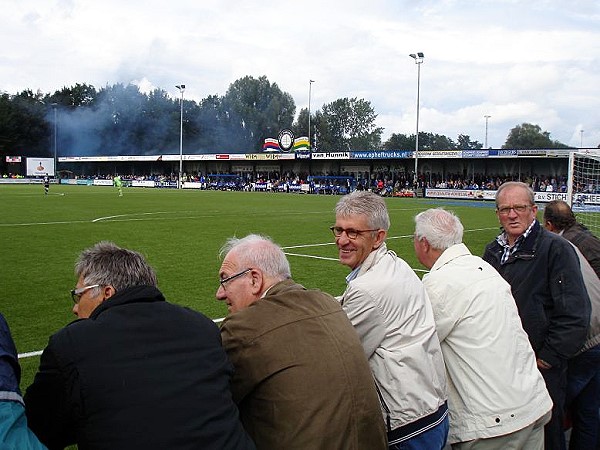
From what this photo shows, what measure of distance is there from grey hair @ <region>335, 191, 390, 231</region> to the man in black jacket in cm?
130

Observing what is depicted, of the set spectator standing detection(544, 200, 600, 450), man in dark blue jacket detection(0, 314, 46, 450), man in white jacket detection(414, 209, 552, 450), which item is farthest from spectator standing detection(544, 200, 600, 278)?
man in dark blue jacket detection(0, 314, 46, 450)

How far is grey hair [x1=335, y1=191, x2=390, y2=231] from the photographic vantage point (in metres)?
3.35

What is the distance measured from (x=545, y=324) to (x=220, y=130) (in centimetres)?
10574

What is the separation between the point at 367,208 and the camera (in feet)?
11.1

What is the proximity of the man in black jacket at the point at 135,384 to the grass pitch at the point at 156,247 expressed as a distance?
355 cm

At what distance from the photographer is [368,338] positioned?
9.12 ft

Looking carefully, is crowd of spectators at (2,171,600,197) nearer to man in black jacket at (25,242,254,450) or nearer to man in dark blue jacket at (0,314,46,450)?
man in black jacket at (25,242,254,450)

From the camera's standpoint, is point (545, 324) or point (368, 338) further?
point (545, 324)

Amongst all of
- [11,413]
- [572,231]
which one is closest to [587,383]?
[572,231]

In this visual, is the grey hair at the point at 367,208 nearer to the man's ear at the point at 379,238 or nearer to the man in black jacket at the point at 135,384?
the man's ear at the point at 379,238

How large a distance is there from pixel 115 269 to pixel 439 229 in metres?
1.74

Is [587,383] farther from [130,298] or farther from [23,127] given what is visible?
[23,127]

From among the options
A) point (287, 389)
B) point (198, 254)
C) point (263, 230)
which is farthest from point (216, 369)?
point (263, 230)

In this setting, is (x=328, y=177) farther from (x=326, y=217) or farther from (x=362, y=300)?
(x=362, y=300)
